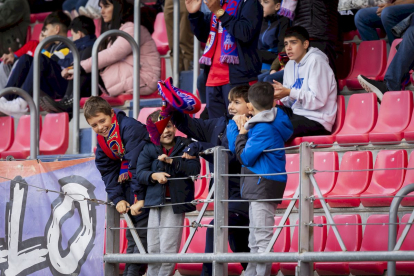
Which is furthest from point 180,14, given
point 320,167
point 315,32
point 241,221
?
point 241,221

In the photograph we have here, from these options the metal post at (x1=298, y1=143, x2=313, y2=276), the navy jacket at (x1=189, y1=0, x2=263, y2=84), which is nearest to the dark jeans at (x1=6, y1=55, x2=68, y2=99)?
the navy jacket at (x1=189, y1=0, x2=263, y2=84)

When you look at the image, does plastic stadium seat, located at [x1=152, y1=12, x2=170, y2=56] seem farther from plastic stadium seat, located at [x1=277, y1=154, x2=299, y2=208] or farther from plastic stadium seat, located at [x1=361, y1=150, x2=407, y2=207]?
plastic stadium seat, located at [x1=361, y1=150, x2=407, y2=207]

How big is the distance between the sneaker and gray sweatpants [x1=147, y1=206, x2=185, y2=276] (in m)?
2.04

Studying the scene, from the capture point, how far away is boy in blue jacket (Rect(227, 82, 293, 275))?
537 centimetres

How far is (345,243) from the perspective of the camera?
6223 millimetres

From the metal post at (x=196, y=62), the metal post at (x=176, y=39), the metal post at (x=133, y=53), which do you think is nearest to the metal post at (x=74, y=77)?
the metal post at (x=133, y=53)

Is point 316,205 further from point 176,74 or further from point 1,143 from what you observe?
point 1,143

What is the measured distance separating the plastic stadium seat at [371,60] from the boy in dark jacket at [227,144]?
190 centimetres

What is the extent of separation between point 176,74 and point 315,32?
4.87 feet

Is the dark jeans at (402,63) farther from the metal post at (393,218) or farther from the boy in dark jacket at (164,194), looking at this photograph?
the boy in dark jacket at (164,194)

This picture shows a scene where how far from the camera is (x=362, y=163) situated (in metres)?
6.51

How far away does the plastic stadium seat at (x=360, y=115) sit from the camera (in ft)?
22.6

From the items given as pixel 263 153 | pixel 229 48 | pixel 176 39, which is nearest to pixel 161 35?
pixel 176 39

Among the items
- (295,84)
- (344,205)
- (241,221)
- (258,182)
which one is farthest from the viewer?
(295,84)
